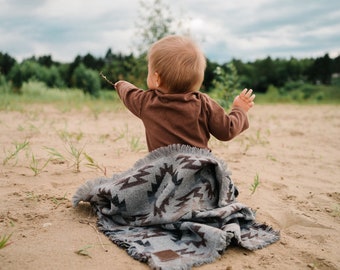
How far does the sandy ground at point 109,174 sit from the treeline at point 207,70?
30.7ft

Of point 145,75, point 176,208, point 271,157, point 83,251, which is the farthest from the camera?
point 145,75

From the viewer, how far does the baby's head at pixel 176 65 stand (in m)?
2.02

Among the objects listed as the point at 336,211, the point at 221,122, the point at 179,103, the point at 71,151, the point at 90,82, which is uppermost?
the point at 90,82

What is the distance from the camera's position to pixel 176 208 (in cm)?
192

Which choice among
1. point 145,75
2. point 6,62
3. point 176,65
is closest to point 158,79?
point 176,65

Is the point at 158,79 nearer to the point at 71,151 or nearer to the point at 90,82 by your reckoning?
the point at 71,151

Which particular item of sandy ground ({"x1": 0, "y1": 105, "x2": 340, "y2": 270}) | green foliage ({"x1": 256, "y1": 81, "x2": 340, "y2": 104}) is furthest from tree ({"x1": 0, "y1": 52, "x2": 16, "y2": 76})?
sandy ground ({"x1": 0, "y1": 105, "x2": 340, "y2": 270})

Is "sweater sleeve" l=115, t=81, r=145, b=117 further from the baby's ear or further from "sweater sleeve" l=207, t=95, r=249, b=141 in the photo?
"sweater sleeve" l=207, t=95, r=249, b=141

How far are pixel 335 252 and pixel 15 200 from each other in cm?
179

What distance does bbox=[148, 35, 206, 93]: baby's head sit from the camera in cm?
202

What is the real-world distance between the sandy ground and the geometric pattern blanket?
0.28 ft

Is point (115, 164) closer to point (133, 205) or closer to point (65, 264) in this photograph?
point (133, 205)

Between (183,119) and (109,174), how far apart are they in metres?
1.03

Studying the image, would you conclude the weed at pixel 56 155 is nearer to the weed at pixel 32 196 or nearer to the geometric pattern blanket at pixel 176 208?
the weed at pixel 32 196
